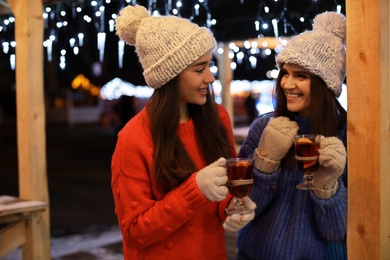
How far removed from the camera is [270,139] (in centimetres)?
230

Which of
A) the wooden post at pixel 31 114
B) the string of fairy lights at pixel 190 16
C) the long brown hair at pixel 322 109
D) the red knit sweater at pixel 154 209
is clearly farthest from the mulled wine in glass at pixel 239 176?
the string of fairy lights at pixel 190 16

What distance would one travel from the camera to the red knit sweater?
7.16 ft

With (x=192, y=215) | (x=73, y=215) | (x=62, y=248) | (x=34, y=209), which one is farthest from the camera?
(x=73, y=215)

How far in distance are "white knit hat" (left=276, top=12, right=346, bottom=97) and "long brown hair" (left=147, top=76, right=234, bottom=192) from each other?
409mm

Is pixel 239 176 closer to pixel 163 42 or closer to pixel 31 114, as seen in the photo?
pixel 163 42

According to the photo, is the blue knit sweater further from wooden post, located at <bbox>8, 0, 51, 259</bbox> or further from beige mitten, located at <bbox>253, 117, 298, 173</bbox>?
wooden post, located at <bbox>8, 0, 51, 259</bbox>

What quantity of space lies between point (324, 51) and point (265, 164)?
545mm

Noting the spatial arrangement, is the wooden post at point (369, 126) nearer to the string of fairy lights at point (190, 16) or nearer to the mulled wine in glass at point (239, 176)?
the mulled wine in glass at point (239, 176)

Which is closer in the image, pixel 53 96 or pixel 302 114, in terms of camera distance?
pixel 302 114

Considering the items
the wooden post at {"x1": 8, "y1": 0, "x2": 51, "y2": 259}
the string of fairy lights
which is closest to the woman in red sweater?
the wooden post at {"x1": 8, "y1": 0, "x2": 51, "y2": 259}

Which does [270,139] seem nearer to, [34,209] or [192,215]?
[192,215]

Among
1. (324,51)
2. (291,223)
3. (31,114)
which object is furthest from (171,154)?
(31,114)

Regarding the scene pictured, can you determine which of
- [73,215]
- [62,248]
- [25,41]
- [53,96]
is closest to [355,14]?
[25,41]

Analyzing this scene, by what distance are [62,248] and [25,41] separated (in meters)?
2.76
